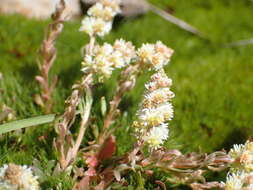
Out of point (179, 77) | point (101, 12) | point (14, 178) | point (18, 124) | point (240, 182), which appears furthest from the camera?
point (179, 77)

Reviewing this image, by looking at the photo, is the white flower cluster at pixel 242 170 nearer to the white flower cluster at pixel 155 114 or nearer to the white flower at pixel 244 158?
the white flower at pixel 244 158

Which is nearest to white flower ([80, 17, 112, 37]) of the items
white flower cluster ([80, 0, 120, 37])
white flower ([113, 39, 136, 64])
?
white flower cluster ([80, 0, 120, 37])

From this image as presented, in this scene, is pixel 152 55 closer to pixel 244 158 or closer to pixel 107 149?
pixel 107 149

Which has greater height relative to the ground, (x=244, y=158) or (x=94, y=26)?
(x=94, y=26)

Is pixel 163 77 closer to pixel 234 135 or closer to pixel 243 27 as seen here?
pixel 234 135

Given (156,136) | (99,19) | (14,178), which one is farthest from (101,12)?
(14,178)

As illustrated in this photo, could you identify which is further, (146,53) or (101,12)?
(101,12)

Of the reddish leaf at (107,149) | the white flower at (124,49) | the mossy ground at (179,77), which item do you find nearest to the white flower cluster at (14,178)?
the mossy ground at (179,77)

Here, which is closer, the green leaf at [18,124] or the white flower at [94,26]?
the green leaf at [18,124]
